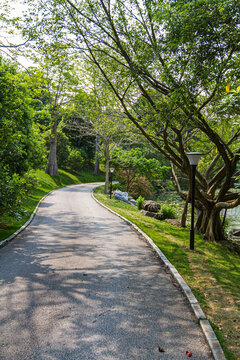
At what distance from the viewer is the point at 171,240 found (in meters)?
10.7

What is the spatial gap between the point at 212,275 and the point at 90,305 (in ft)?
12.1

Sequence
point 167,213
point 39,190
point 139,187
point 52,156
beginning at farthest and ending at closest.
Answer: point 52,156 → point 139,187 → point 39,190 → point 167,213

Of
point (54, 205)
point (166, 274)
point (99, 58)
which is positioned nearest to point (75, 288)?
point (166, 274)

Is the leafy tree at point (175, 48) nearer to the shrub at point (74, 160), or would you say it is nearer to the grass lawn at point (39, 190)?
the grass lawn at point (39, 190)

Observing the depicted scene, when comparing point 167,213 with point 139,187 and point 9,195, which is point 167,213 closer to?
point 9,195

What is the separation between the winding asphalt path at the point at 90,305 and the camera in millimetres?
3801

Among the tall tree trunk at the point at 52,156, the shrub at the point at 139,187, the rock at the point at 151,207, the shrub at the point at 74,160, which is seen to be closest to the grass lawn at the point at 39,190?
the tall tree trunk at the point at 52,156

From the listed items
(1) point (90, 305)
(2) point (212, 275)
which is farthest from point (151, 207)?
(1) point (90, 305)

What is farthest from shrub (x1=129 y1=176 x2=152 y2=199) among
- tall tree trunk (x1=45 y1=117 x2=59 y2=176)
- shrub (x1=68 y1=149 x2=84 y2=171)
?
shrub (x1=68 y1=149 x2=84 y2=171)

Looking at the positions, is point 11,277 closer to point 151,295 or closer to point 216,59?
point 151,295

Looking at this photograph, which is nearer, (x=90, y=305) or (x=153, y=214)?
(x=90, y=305)

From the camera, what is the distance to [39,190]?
24641 mm

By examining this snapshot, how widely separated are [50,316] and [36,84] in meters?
11.0

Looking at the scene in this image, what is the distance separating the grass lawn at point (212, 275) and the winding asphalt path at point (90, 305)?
0.43 m
